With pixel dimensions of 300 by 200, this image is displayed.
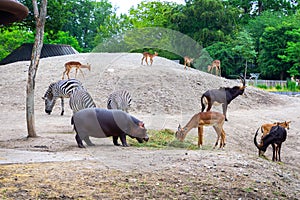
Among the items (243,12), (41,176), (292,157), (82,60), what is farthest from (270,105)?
(243,12)

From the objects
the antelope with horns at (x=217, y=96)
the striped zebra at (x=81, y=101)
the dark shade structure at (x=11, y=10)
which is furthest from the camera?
the antelope with horns at (x=217, y=96)

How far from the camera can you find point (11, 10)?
177 inches

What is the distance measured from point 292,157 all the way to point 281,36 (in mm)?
32432

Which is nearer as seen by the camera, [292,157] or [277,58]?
[292,157]

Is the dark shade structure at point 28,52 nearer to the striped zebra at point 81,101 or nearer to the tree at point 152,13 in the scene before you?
the tree at point 152,13

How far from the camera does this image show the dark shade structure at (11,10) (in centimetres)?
436

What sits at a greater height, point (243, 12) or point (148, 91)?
point (243, 12)

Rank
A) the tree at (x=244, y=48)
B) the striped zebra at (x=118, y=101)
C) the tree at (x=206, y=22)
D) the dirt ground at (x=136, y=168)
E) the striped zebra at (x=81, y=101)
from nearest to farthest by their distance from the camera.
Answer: the dirt ground at (x=136, y=168), the striped zebra at (x=81, y=101), the striped zebra at (x=118, y=101), the tree at (x=206, y=22), the tree at (x=244, y=48)

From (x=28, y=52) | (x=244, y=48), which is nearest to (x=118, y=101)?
(x=28, y=52)

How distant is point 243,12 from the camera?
56062 mm

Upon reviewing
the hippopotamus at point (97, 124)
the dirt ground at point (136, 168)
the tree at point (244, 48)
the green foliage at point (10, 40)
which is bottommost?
the dirt ground at point (136, 168)

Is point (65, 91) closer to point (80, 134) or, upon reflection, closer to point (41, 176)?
point (80, 134)

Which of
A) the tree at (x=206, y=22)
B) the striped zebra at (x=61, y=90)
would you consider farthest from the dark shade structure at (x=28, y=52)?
the striped zebra at (x=61, y=90)

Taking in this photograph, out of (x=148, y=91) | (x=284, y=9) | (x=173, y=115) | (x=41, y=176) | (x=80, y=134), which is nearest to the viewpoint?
(x=41, y=176)
